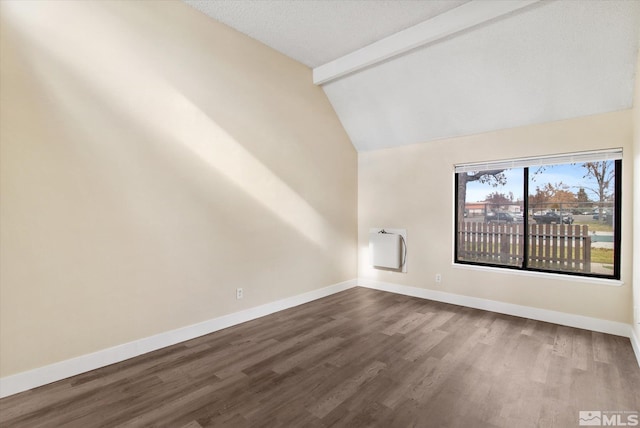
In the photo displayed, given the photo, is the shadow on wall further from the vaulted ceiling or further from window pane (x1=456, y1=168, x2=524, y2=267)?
window pane (x1=456, y1=168, x2=524, y2=267)

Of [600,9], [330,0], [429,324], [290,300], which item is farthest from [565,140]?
[290,300]

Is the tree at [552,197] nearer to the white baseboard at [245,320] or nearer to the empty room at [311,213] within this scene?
the empty room at [311,213]

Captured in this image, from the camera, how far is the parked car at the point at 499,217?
3871mm

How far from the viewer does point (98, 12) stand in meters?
2.43

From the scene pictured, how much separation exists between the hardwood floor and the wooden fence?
74 cm

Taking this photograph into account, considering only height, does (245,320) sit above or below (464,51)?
below

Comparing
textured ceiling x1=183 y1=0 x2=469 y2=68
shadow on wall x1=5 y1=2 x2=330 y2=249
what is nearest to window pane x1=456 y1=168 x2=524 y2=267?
textured ceiling x1=183 y1=0 x2=469 y2=68

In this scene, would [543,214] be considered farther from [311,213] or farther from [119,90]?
[119,90]

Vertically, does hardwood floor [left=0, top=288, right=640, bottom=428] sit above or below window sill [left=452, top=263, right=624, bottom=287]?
below

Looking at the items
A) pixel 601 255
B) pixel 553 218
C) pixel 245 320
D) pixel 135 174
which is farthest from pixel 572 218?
pixel 135 174

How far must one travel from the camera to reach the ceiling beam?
2.70 meters

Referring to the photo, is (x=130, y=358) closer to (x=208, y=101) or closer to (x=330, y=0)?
(x=208, y=101)

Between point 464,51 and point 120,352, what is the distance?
164 inches

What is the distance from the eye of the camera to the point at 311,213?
4.25 metres
